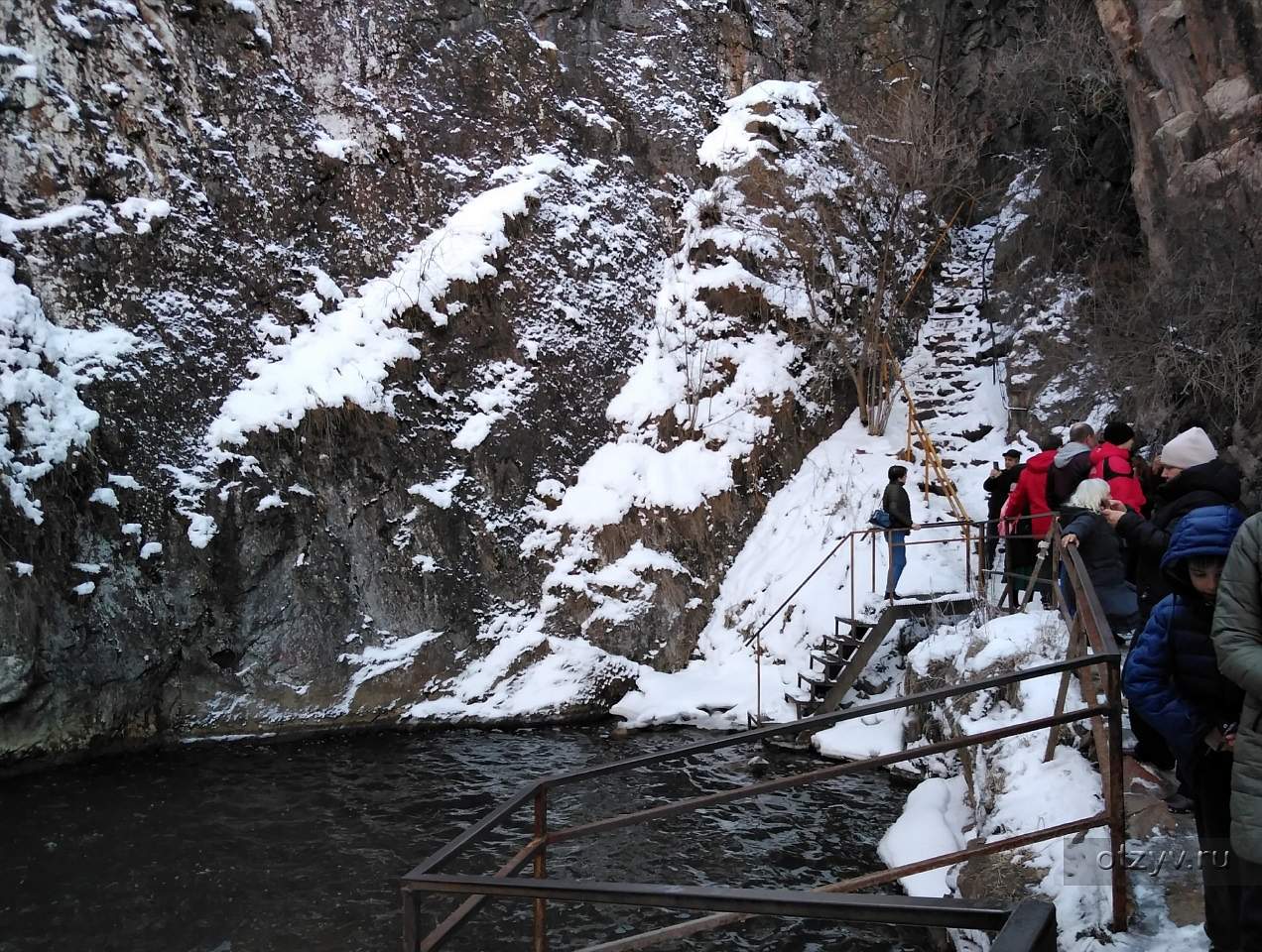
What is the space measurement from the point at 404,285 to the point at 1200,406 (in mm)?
12625

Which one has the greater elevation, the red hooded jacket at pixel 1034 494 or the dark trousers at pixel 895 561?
the red hooded jacket at pixel 1034 494

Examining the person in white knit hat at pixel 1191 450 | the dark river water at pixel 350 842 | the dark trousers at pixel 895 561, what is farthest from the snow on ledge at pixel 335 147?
the person in white knit hat at pixel 1191 450

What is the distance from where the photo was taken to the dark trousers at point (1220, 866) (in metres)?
2.69

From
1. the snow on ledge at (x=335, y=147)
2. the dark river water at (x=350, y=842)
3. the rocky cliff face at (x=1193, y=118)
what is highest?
the snow on ledge at (x=335, y=147)

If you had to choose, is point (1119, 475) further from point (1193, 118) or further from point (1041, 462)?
point (1193, 118)

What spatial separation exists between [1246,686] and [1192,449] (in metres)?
2.33

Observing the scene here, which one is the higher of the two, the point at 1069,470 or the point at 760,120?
the point at 760,120

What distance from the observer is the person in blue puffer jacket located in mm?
2912

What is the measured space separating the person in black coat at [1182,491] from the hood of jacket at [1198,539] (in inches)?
51.9

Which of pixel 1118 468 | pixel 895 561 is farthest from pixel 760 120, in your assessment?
pixel 1118 468

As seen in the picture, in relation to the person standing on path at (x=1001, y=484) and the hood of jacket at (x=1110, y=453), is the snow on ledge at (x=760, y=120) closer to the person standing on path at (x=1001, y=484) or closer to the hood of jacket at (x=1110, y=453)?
the person standing on path at (x=1001, y=484)

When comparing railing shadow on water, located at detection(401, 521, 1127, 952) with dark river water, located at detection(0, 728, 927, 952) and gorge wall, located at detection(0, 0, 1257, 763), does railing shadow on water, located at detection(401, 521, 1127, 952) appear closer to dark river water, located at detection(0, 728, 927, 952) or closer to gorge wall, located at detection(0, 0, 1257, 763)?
dark river water, located at detection(0, 728, 927, 952)

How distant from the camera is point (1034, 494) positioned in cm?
959

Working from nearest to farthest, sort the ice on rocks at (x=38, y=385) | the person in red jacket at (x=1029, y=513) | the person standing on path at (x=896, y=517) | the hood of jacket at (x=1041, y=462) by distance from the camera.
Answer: the hood of jacket at (x=1041, y=462)
the person in red jacket at (x=1029, y=513)
the ice on rocks at (x=38, y=385)
the person standing on path at (x=896, y=517)
